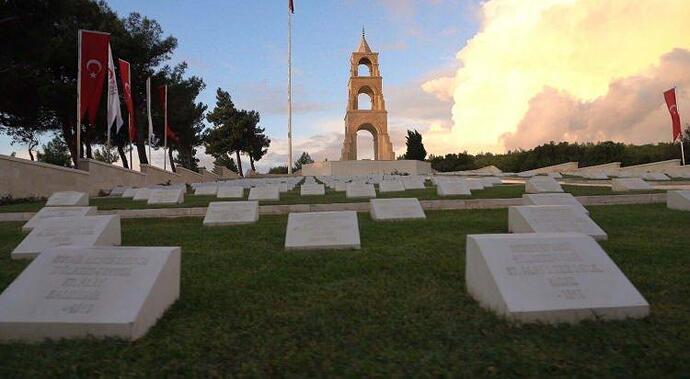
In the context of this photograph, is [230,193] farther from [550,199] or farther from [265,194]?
[550,199]

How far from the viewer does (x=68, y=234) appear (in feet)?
20.0

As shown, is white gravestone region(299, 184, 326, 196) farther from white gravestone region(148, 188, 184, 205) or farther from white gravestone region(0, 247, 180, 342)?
white gravestone region(0, 247, 180, 342)

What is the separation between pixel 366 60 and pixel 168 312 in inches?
2179

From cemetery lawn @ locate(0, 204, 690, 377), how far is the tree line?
12697 mm

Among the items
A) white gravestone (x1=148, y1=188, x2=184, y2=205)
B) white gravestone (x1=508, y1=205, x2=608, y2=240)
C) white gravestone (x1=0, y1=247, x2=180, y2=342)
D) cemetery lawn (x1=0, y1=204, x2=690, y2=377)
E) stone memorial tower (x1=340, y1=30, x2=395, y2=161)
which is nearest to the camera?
cemetery lawn (x1=0, y1=204, x2=690, y2=377)

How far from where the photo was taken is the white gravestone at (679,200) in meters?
9.37

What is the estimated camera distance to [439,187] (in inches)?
568

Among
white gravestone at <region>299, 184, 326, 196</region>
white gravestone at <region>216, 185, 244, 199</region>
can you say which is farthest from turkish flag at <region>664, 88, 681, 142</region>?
white gravestone at <region>216, 185, 244, 199</region>

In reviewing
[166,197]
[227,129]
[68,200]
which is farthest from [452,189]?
[227,129]

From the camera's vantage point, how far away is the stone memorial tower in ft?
181

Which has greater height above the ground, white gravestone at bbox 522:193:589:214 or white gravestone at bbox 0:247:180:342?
white gravestone at bbox 522:193:589:214

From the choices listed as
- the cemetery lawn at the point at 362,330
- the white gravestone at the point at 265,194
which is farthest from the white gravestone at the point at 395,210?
the white gravestone at the point at 265,194

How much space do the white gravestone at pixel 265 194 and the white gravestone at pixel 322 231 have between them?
26.3 feet

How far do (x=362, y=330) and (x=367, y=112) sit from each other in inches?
2072
